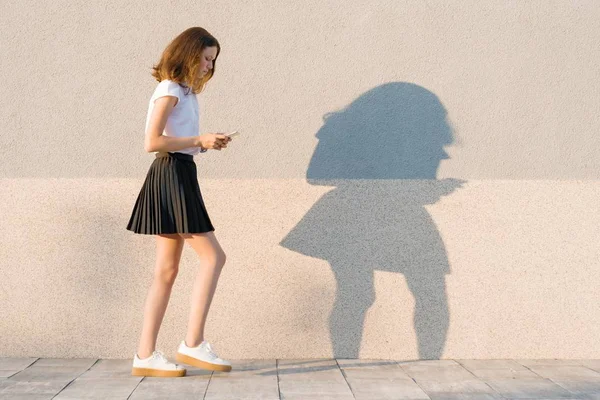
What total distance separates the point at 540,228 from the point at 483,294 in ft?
1.52

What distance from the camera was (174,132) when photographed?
3.99 meters

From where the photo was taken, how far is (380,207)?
4512mm

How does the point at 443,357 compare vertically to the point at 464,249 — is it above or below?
below

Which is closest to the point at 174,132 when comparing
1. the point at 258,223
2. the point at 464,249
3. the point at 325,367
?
the point at 258,223

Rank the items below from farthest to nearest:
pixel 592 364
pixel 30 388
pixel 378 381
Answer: pixel 592 364, pixel 378 381, pixel 30 388

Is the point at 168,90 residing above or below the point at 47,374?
above

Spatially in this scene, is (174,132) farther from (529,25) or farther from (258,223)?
(529,25)

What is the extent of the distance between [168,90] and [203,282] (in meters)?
0.91

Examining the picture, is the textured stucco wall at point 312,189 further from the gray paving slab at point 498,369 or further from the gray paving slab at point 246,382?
the gray paving slab at point 246,382

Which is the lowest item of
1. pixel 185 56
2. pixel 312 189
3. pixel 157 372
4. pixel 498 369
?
pixel 157 372

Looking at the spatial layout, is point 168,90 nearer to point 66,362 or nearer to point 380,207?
point 380,207

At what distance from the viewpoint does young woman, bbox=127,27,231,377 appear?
3.90m

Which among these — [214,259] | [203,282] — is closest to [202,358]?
[203,282]

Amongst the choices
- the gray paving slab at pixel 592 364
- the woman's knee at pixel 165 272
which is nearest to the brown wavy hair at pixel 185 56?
the woman's knee at pixel 165 272
